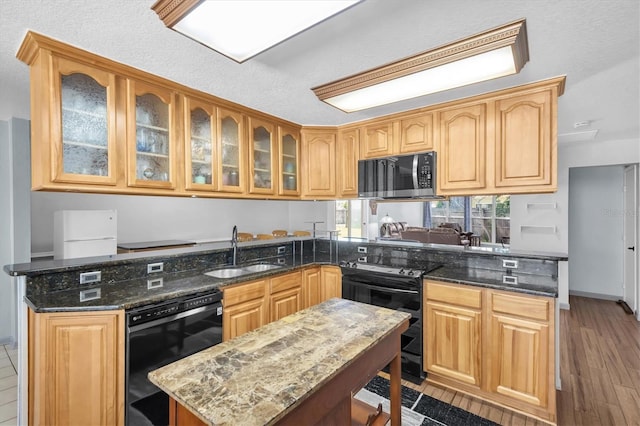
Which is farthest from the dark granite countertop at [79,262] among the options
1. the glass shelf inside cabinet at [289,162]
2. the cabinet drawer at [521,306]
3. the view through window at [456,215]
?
the view through window at [456,215]

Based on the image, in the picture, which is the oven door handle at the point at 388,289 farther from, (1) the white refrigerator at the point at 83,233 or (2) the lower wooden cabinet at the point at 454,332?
(1) the white refrigerator at the point at 83,233

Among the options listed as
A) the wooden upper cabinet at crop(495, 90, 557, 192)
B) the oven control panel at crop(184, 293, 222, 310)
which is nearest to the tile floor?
the oven control panel at crop(184, 293, 222, 310)

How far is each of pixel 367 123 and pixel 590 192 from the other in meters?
4.26

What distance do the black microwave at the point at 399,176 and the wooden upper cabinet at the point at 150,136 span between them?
1848 mm

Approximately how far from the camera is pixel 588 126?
358cm

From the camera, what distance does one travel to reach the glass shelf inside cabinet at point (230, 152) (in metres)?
2.82

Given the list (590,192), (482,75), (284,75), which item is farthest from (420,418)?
(590,192)

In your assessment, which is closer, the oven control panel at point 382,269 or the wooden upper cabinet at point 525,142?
the wooden upper cabinet at point 525,142

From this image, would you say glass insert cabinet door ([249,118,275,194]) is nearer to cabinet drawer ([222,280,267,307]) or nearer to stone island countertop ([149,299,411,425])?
cabinet drawer ([222,280,267,307])

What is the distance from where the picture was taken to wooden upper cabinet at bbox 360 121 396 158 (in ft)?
10.2

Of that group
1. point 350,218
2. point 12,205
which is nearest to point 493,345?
point 12,205

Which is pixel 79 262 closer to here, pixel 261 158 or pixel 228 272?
pixel 228 272

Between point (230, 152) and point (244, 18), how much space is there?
1.59m

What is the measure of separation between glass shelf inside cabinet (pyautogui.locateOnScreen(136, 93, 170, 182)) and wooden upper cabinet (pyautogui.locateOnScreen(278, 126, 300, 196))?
1.21 m
